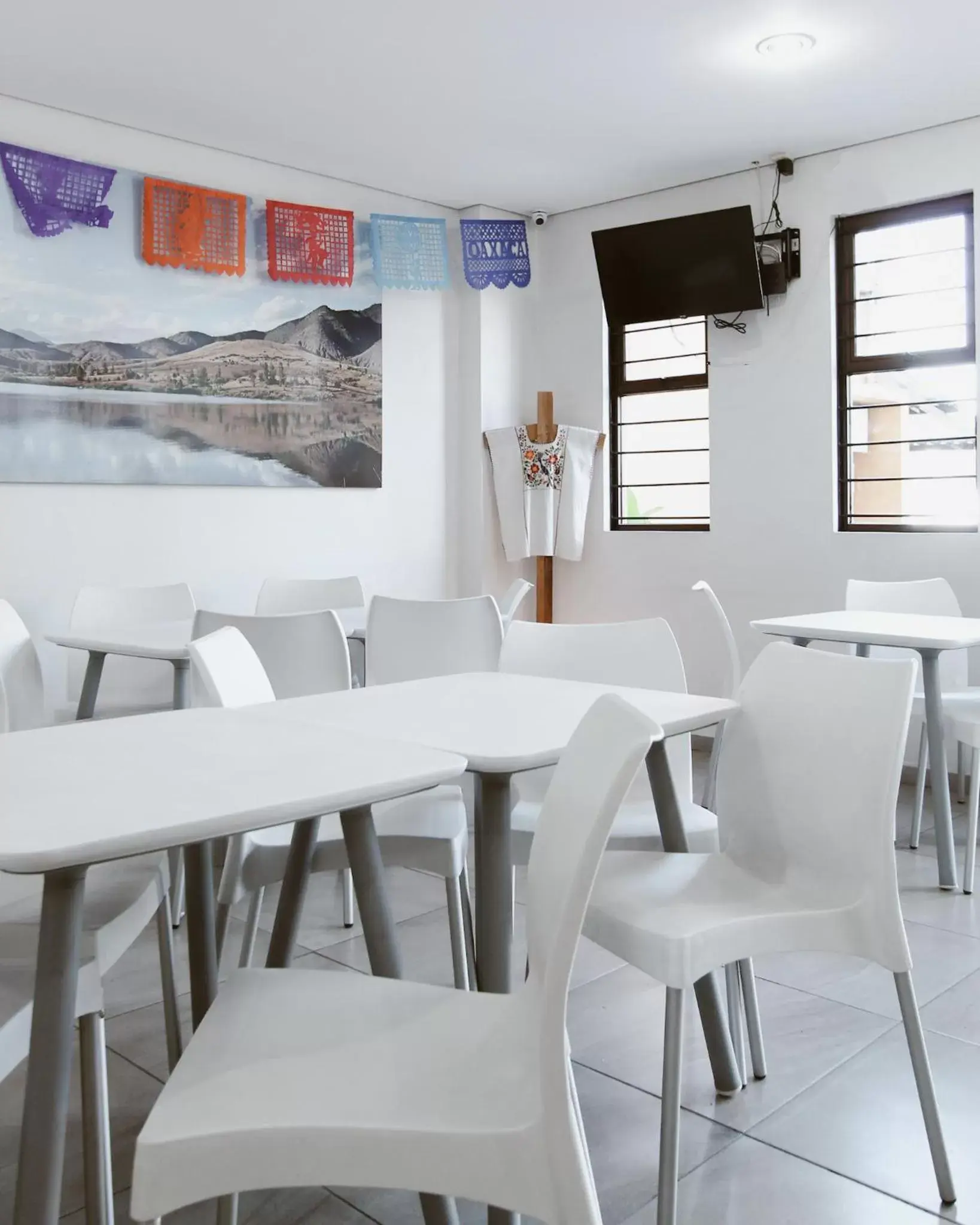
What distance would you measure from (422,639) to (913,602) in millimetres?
1992

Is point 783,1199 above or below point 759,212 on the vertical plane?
below

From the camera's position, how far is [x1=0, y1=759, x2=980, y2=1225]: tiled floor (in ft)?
5.74

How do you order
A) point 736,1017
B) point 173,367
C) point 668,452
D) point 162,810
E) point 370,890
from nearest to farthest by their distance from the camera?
point 162,810 < point 370,890 < point 736,1017 < point 173,367 < point 668,452

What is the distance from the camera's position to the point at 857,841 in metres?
1.69

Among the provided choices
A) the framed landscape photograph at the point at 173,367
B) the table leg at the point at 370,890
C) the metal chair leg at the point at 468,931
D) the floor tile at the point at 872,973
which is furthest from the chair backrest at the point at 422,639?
the framed landscape photograph at the point at 173,367

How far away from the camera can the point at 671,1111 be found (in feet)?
5.14

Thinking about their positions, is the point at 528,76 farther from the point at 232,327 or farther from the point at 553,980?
the point at 553,980

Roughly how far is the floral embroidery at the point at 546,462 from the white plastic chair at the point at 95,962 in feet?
13.4

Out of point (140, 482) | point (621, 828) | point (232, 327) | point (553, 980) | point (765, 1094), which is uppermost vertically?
point (232, 327)

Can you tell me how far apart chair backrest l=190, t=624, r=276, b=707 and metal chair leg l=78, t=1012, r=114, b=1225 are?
0.64 meters

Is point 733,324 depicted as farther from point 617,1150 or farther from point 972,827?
point 617,1150

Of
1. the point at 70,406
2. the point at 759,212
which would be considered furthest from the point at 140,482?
the point at 759,212

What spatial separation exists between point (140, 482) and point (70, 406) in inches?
16.1

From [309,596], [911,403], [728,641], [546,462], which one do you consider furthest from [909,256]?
[309,596]
